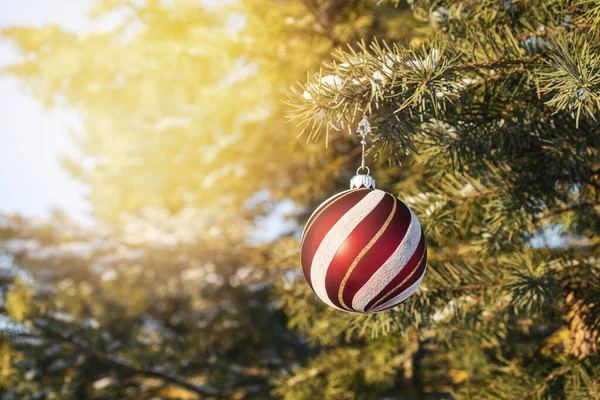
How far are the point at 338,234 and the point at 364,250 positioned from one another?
78 millimetres

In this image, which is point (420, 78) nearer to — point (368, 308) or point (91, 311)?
point (368, 308)

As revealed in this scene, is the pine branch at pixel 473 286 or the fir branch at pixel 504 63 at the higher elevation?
the fir branch at pixel 504 63

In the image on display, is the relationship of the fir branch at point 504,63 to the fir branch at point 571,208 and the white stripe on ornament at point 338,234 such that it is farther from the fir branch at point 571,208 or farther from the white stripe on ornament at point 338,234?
the fir branch at point 571,208

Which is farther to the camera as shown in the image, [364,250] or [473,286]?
[473,286]

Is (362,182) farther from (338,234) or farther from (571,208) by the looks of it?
(571,208)

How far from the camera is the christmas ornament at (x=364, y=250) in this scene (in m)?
1.16

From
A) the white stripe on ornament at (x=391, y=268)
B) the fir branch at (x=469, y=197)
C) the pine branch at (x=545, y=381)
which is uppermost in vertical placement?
the fir branch at (x=469, y=197)

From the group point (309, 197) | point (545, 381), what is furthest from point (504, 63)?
point (309, 197)

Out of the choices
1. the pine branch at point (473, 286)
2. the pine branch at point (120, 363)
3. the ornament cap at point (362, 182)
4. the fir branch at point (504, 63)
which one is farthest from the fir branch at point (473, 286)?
the pine branch at point (120, 363)

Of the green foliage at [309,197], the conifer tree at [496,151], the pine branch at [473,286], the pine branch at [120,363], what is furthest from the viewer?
the pine branch at [120,363]

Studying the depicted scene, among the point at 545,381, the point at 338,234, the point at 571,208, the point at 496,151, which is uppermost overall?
the point at 496,151

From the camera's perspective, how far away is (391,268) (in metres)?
1.16

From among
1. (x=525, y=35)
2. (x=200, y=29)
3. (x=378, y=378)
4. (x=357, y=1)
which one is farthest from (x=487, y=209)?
(x=200, y=29)

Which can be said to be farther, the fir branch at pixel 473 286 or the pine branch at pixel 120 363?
the pine branch at pixel 120 363
